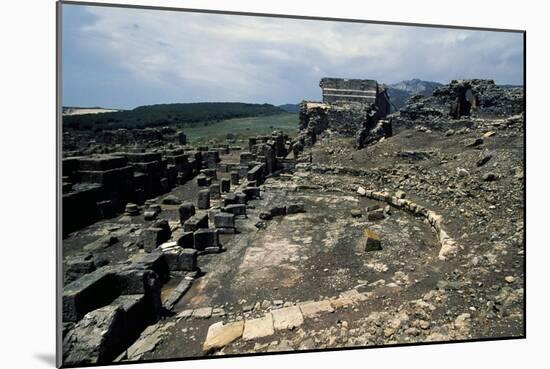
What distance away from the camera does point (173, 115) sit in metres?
7.99

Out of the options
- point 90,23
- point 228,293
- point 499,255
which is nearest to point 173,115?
point 90,23

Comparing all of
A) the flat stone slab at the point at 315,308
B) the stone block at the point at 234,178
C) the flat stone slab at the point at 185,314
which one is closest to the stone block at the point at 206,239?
the flat stone slab at the point at 185,314

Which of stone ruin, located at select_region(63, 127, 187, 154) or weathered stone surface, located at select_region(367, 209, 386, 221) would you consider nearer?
stone ruin, located at select_region(63, 127, 187, 154)

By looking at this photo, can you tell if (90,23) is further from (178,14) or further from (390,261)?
(390,261)

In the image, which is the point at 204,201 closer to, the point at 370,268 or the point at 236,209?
the point at 236,209

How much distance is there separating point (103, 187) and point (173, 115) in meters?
3.75

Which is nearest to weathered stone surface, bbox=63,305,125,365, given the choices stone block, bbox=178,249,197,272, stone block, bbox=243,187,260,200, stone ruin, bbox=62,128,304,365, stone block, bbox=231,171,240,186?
stone ruin, bbox=62,128,304,365

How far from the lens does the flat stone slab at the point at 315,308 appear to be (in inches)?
187

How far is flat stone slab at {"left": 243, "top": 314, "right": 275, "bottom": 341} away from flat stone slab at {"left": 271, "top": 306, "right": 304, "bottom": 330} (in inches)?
2.9

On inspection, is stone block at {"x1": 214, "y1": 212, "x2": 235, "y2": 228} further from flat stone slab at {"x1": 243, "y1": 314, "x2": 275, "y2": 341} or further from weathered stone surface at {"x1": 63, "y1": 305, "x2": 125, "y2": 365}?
weathered stone surface at {"x1": 63, "y1": 305, "x2": 125, "y2": 365}

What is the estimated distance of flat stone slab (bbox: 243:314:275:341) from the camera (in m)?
4.52

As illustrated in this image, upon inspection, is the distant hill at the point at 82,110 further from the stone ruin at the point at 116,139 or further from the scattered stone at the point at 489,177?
the scattered stone at the point at 489,177

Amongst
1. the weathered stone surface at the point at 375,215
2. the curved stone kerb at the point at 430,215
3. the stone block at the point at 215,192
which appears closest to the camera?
the curved stone kerb at the point at 430,215

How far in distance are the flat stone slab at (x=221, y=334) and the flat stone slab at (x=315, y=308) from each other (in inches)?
31.9
